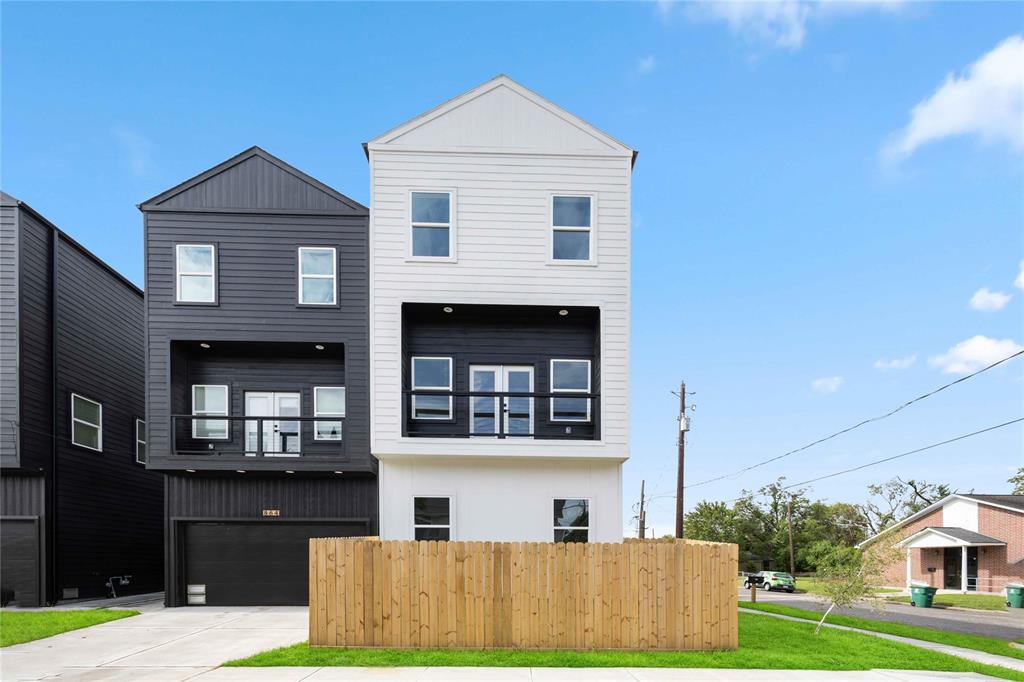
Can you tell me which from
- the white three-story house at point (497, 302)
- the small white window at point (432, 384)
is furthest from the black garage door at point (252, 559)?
the small white window at point (432, 384)

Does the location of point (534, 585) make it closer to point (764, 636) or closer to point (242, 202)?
point (764, 636)

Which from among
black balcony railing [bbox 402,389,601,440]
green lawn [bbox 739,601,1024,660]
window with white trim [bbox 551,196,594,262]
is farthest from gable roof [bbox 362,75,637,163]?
green lawn [bbox 739,601,1024,660]

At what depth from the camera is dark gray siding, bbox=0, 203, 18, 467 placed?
15609 millimetres

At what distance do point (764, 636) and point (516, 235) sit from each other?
967 cm

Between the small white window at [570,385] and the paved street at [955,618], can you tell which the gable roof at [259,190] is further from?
the paved street at [955,618]

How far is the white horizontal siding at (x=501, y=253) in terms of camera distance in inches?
567

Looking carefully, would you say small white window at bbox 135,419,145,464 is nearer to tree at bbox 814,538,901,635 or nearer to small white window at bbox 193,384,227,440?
small white window at bbox 193,384,227,440

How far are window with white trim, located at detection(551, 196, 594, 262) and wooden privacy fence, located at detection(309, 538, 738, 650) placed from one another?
688 cm

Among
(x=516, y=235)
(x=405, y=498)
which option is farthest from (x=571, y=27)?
(x=405, y=498)

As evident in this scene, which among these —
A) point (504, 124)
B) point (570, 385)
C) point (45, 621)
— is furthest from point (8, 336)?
point (570, 385)

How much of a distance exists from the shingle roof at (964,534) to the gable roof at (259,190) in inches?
1415

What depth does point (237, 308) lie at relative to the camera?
15.6 m

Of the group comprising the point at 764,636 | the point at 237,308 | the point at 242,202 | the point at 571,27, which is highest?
the point at 571,27

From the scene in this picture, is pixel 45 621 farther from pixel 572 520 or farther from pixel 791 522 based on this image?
pixel 791 522
